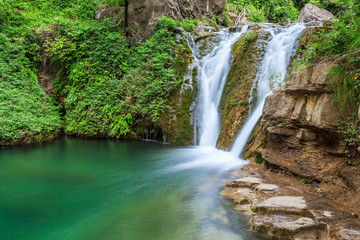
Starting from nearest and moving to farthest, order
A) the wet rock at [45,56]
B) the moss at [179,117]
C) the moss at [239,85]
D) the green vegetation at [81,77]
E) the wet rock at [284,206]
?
the wet rock at [284,206] → the moss at [239,85] → the moss at [179,117] → the green vegetation at [81,77] → the wet rock at [45,56]

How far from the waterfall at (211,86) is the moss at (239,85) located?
0.46 metres

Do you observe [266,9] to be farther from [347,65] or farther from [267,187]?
[267,187]

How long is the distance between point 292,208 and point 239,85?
6.10 meters

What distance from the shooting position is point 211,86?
10500 millimetres

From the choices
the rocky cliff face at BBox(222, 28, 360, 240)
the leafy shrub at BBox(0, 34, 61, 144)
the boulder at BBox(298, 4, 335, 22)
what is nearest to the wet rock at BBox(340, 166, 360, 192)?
the rocky cliff face at BBox(222, 28, 360, 240)

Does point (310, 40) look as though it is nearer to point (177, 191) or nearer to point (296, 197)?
point (296, 197)

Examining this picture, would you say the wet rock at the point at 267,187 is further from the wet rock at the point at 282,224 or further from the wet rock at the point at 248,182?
the wet rock at the point at 282,224

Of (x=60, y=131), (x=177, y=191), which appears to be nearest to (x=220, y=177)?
(x=177, y=191)

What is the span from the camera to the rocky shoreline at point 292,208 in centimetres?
289

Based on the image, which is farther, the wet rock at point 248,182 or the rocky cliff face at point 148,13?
the rocky cliff face at point 148,13

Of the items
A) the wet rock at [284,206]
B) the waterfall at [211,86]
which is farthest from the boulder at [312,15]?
the wet rock at [284,206]

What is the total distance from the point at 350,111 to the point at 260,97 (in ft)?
13.4

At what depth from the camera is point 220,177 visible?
5738mm

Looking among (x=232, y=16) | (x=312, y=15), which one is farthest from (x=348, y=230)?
(x=232, y=16)
